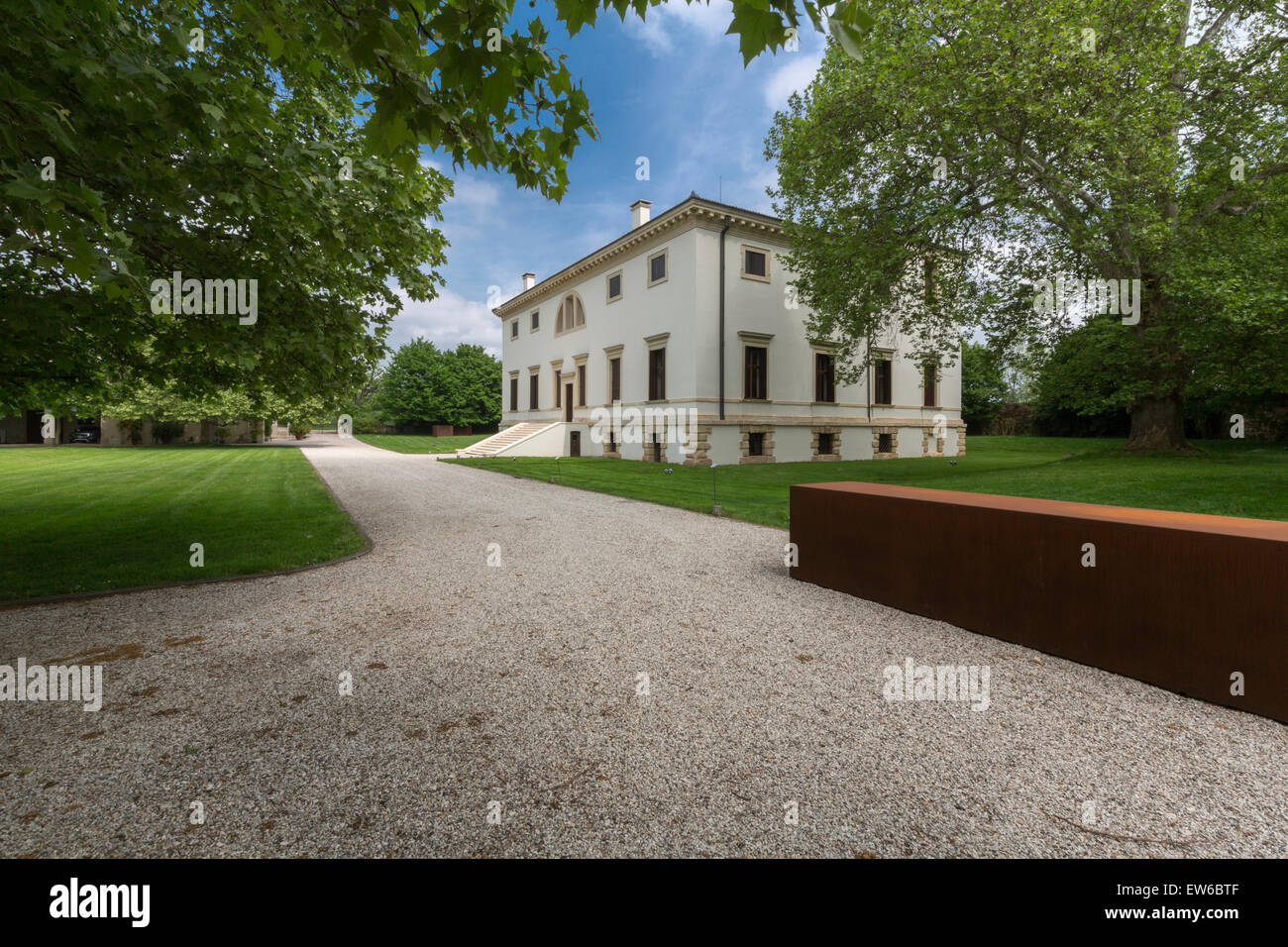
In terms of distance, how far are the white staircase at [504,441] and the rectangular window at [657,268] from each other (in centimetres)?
937

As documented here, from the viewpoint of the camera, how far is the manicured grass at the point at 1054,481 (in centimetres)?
960

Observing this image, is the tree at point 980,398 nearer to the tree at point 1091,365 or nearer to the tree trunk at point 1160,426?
the tree trunk at point 1160,426

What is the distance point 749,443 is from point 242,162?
20.1m

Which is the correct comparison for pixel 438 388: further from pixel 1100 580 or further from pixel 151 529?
pixel 1100 580

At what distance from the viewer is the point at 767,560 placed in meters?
7.24

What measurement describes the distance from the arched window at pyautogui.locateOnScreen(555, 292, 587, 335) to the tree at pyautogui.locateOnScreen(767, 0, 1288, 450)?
15.0 metres

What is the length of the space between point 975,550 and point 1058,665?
40.7 inches

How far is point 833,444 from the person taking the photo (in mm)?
25875

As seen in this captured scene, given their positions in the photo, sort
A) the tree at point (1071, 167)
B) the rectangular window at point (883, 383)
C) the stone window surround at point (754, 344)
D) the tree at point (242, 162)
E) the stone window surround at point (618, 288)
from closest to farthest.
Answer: the tree at point (242, 162)
the tree at point (1071, 167)
the stone window surround at point (754, 344)
the stone window surround at point (618, 288)
the rectangular window at point (883, 383)

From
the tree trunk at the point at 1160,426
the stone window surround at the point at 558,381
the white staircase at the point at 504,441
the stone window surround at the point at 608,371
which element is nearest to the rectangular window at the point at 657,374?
the stone window surround at the point at 608,371

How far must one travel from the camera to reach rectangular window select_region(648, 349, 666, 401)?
79.5 ft
